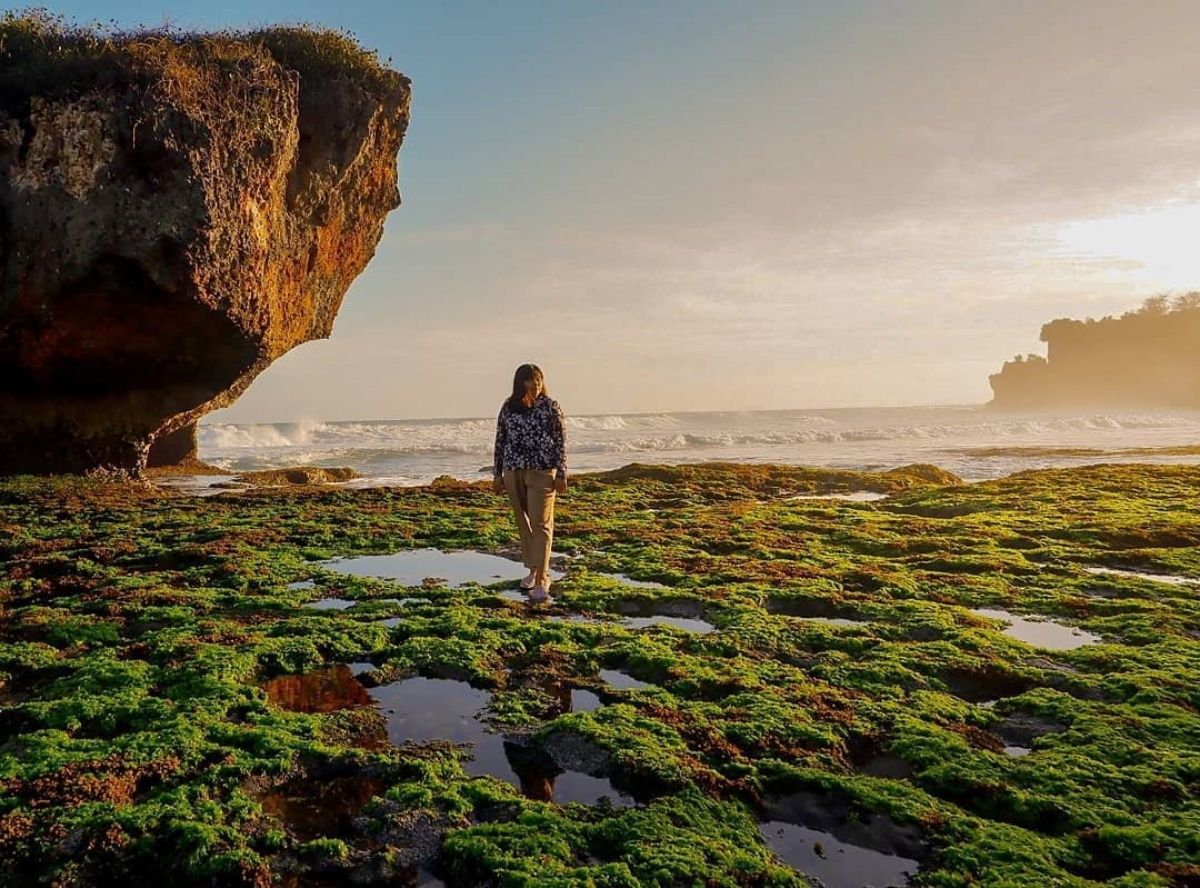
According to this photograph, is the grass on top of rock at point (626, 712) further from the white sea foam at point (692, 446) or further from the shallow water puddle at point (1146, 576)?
the white sea foam at point (692, 446)

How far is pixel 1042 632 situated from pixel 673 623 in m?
4.21

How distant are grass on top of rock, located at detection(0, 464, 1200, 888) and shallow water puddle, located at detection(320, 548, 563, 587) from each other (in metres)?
0.47

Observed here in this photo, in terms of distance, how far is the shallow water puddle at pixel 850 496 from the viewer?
65.7 feet

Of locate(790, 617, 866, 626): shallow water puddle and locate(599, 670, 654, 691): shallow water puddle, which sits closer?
locate(599, 670, 654, 691): shallow water puddle

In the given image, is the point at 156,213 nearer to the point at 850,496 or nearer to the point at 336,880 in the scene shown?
the point at 336,880

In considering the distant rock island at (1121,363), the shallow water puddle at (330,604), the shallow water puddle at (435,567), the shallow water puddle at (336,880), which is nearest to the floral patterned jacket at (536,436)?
the shallow water puddle at (435,567)

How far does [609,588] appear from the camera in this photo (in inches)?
398

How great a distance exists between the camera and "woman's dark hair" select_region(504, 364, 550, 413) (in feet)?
32.2

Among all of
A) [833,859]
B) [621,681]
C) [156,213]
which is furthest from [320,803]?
[156,213]

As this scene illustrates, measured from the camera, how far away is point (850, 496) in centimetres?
2133

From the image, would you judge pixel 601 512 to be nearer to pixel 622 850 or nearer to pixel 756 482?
pixel 756 482

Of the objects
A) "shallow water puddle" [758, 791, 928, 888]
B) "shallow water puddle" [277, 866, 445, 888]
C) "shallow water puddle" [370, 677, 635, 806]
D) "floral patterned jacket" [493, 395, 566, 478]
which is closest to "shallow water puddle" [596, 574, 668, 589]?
"floral patterned jacket" [493, 395, 566, 478]

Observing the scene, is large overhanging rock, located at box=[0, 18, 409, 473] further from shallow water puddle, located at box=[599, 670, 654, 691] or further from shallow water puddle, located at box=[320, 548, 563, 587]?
shallow water puddle, located at box=[599, 670, 654, 691]

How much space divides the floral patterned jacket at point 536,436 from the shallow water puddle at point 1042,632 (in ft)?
18.4
